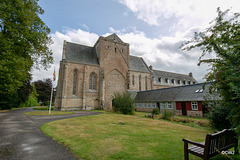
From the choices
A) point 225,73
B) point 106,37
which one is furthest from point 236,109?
point 106,37

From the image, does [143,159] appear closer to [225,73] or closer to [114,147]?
[114,147]

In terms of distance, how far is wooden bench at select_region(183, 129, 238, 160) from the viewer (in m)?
3.24

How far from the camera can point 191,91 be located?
20422mm

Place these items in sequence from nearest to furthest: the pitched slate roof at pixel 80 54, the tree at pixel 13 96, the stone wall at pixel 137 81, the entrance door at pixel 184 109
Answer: the entrance door at pixel 184 109
the tree at pixel 13 96
the pitched slate roof at pixel 80 54
the stone wall at pixel 137 81

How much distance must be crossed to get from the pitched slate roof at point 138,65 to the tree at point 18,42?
101ft

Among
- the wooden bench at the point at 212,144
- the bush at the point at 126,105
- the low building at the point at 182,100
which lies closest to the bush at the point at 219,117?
the wooden bench at the point at 212,144

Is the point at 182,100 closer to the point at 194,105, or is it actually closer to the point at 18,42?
the point at 194,105

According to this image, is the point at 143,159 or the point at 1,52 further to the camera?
the point at 1,52

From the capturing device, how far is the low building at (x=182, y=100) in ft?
58.9

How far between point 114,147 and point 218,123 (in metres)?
8.72

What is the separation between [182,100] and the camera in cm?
2002

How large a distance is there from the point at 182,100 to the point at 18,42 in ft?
73.6

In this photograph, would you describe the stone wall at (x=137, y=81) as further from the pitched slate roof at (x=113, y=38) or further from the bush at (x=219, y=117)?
the bush at (x=219, y=117)

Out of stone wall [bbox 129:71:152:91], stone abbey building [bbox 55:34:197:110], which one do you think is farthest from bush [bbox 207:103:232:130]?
stone wall [bbox 129:71:152:91]
